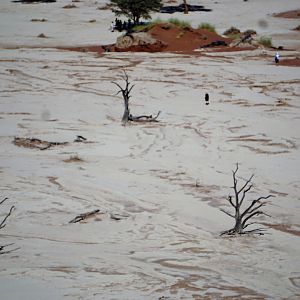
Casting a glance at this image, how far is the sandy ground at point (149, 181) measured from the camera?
7270 millimetres

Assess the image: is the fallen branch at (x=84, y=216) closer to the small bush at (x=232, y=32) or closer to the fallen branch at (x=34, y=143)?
the fallen branch at (x=34, y=143)

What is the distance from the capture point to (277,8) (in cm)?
5575

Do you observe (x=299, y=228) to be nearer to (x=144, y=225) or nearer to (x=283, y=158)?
(x=144, y=225)

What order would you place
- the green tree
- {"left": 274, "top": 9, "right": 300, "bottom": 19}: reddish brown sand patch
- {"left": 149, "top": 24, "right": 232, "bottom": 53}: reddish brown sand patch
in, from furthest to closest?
{"left": 274, "top": 9, "right": 300, "bottom": 19}: reddish brown sand patch < the green tree < {"left": 149, "top": 24, "right": 232, "bottom": 53}: reddish brown sand patch

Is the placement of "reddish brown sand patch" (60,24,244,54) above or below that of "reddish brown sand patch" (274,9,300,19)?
below

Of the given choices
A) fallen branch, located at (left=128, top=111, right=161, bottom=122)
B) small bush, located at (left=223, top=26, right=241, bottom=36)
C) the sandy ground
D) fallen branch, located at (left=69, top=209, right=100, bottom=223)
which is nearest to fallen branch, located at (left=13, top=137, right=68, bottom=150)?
the sandy ground

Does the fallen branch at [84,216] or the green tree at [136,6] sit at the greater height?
the green tree at [136,6]

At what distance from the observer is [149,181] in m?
12.0

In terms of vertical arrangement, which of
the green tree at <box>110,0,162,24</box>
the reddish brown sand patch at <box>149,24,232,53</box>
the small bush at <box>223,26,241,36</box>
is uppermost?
the green tree at <box>110,0,162,24</box>

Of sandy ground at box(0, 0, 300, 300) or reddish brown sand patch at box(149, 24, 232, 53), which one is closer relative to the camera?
sandy ground at box(0, 0, 300, 300)

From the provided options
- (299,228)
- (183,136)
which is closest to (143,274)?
(299,228)

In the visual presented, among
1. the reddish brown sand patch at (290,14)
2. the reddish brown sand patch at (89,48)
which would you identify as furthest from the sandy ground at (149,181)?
the reddish brown sand patch at (290,14)

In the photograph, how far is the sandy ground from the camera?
7270mm

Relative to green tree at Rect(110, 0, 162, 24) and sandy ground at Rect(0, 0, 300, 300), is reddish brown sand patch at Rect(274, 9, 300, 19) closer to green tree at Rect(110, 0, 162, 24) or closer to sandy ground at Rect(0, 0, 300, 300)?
green tree at Rect(110, 0, 162, 24)
